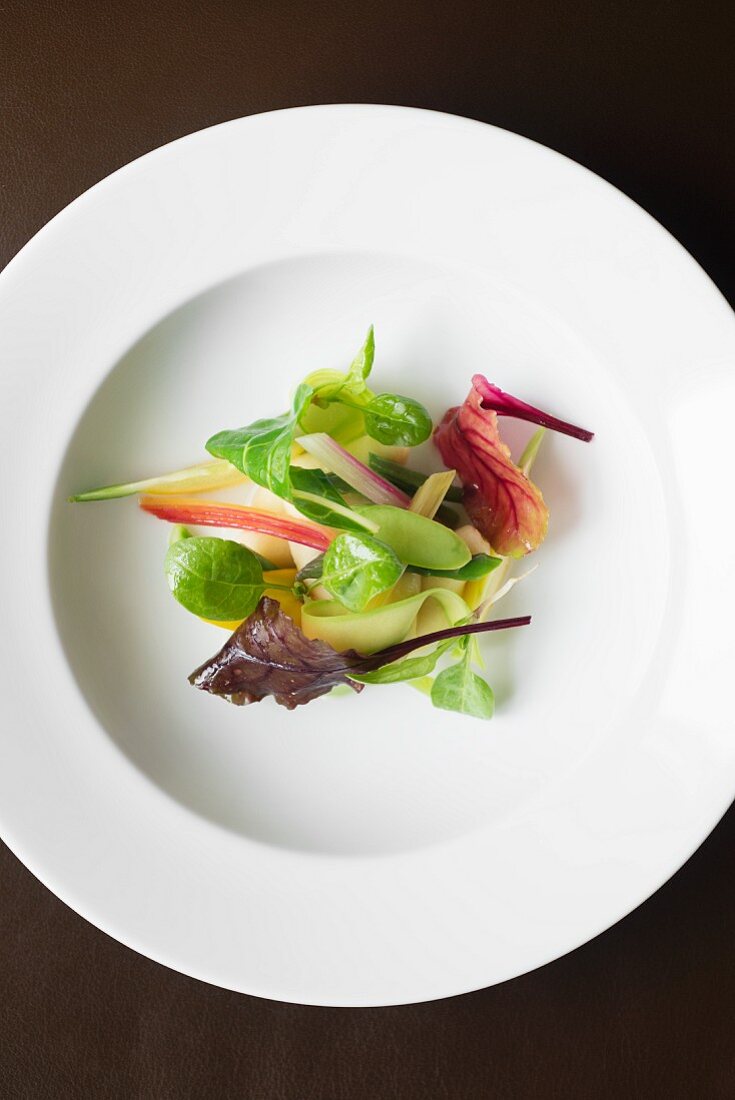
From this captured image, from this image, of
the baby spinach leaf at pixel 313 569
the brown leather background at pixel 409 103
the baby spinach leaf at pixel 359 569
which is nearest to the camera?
the baby spinach leaf at pixel 359 569

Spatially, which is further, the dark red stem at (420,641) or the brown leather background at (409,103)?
the brown leather background at (409,103)

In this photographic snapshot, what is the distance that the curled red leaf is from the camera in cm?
101

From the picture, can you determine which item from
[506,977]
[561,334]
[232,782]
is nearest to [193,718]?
[232,782]

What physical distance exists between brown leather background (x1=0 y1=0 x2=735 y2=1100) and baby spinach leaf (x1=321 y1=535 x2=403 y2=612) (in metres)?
0.57

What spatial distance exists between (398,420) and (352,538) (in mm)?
156

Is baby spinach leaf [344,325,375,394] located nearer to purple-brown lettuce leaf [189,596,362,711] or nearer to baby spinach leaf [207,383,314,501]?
baby spinach leaf [207,383,314,501]

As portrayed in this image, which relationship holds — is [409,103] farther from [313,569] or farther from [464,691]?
[464,691]

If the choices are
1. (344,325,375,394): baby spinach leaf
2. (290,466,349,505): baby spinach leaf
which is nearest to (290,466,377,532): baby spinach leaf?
(290,466,349,505): baby spinach leaf

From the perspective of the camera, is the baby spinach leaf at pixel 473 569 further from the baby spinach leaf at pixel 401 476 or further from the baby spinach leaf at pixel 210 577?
the baby spinach leaf at pixel 210 577

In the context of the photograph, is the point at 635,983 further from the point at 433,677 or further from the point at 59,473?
the point at 59,473

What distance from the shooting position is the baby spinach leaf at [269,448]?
92 centimetres

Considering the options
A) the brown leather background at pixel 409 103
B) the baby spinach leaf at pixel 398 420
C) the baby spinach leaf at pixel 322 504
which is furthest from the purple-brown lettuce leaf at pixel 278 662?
the brown leather background at pixel 409 103

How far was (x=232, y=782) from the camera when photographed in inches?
43.3

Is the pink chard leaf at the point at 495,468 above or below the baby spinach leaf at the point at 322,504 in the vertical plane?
above
